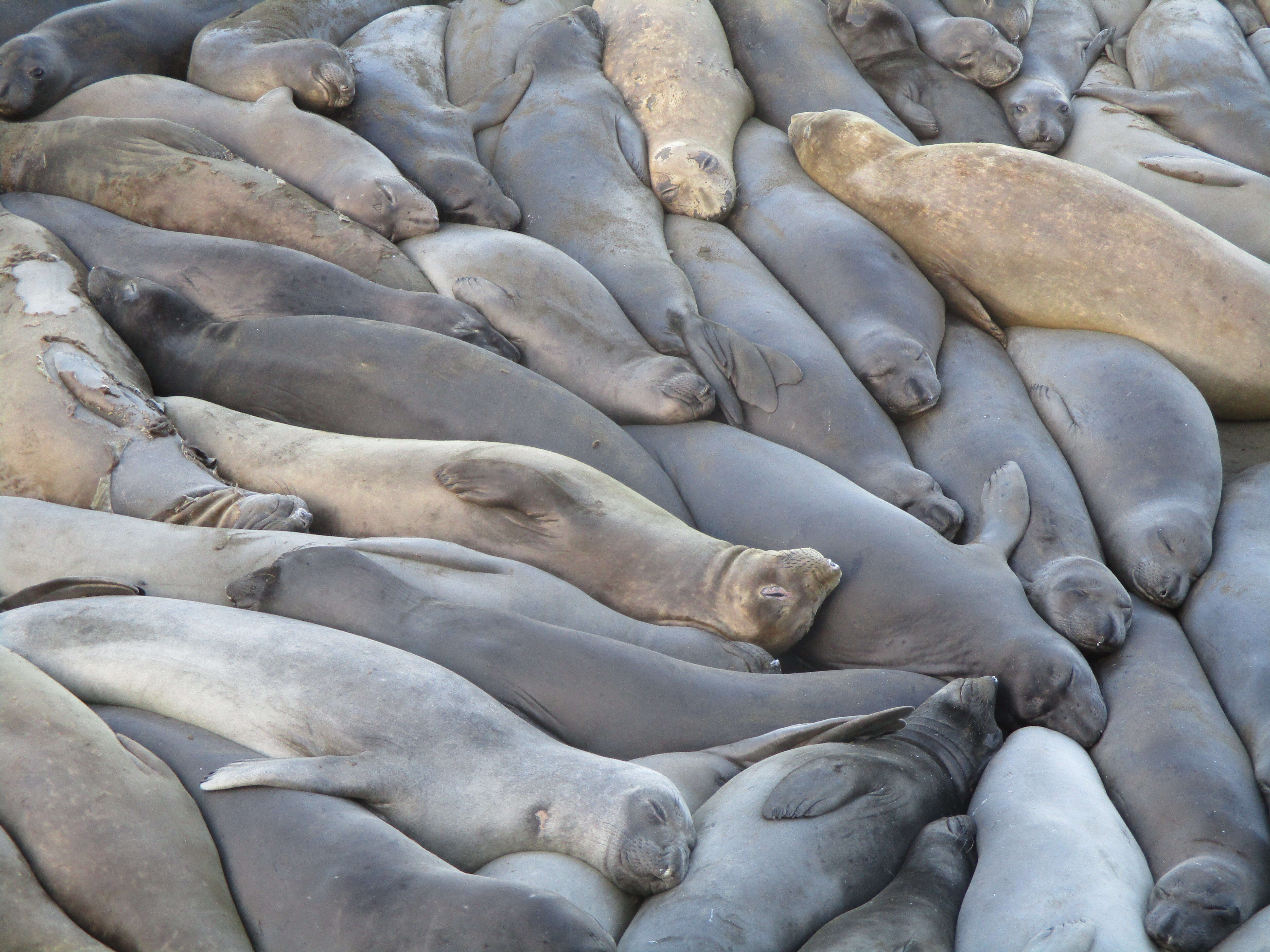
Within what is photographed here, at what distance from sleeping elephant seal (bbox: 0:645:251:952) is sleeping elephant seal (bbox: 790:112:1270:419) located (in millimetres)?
3947

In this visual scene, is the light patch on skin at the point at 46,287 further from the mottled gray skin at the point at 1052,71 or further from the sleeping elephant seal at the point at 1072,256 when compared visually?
the mottled gray skin at the point at 1052,71

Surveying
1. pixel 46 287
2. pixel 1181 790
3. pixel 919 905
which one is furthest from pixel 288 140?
pixel 1181 790

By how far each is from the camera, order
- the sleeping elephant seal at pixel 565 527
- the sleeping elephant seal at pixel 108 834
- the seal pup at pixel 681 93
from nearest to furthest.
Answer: the sleeping elephant seal at pixel 108 834 < the sleeping elephant seal at pixel 565 527 < the seal pup at pixel 681 93

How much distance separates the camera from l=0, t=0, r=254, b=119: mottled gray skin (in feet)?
19.2

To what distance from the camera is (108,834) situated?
8.34ft

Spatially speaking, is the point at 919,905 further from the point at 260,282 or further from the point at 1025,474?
the point at 260,282

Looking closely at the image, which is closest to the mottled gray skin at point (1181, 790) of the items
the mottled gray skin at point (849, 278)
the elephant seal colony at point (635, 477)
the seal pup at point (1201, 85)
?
the elephant seal colony at point (635, 477)

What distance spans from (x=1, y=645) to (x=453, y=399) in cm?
176

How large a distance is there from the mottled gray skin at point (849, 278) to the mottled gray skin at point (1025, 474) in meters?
0.12

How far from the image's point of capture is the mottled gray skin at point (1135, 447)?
402 centimetres

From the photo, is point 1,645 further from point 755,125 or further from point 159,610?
point 755,125

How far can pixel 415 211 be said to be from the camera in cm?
532

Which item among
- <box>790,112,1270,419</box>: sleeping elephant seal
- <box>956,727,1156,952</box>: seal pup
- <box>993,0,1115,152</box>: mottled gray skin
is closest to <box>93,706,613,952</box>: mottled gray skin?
<box>956,727,1156,952</box>: seal pup

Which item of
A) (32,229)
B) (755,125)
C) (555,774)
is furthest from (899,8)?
(555,774)
